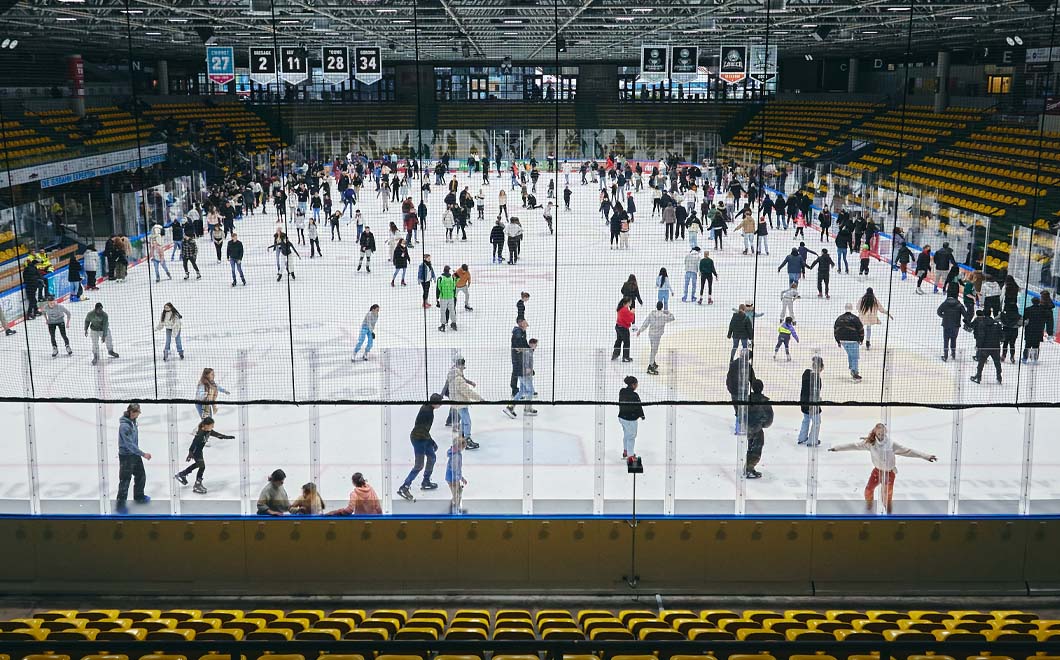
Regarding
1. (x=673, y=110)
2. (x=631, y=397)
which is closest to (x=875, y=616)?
(x=631, y=397)

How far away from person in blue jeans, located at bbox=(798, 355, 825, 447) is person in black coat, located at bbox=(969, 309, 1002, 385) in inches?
121

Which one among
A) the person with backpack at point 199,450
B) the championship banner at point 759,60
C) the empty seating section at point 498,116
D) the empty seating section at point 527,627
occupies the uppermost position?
the championship banner at point 759,60

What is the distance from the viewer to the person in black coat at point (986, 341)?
40.2 ft

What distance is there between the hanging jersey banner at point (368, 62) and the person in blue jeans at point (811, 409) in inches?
400

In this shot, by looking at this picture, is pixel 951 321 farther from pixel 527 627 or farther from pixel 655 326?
pixel 527 627

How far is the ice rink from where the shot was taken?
27.9ft

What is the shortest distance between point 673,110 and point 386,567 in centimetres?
2204

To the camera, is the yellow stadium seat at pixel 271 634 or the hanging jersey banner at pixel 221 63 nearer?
the yellow stadium seat at pixel 271 634

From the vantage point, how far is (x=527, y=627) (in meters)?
6.16

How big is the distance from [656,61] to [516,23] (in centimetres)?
506

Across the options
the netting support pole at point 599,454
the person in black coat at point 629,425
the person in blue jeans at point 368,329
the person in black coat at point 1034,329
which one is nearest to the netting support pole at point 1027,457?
the person in black coat at point 629,425

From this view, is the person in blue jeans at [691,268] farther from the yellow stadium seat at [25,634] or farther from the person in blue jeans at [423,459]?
the yellow stadium seat at [25,634]

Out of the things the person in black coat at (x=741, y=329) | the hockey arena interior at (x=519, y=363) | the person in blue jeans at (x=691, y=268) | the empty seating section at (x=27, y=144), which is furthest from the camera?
the empty seating section at (x=27, y=144)

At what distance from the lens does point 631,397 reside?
9.37 meters
